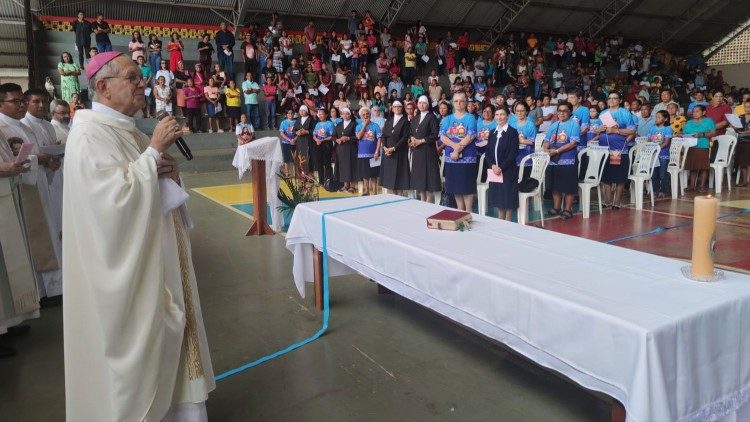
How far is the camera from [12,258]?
346cm

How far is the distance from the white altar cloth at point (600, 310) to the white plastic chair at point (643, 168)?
537 centimetres

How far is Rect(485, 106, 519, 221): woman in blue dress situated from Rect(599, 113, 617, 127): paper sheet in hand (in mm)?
2093

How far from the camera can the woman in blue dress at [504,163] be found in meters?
5.96

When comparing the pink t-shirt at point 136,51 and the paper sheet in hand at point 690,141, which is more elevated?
the pink t-shirt at point 136,51

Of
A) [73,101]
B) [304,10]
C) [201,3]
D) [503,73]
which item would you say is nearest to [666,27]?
[503,73]

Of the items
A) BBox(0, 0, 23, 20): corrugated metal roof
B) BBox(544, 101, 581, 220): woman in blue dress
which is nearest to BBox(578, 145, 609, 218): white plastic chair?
BBox(544, 101, 581, 220): woman in blue dress

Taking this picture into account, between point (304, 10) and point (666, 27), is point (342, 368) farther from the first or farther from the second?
point (666, 27)

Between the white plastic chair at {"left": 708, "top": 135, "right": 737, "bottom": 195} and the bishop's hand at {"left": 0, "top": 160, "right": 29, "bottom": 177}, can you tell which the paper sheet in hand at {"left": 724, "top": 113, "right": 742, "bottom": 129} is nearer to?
the white plastic chair at {"left": 708, "top": 135, "right": 737, "bottom": 195}

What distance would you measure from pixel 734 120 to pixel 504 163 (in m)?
5.54

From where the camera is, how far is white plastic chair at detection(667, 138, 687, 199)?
8227 mm

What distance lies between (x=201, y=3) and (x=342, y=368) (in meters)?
15.1

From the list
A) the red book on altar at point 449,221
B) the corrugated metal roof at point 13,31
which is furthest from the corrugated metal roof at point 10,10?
the red book on altar at point 449,221

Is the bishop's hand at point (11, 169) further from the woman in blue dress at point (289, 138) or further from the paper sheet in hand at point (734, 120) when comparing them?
the paper sheet in hand at point (734, 120)

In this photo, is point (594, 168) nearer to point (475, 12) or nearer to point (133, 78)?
point (133, 78)
